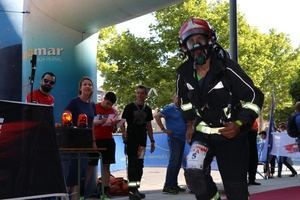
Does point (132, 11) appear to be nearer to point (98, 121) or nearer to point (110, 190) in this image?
point (98, 121)

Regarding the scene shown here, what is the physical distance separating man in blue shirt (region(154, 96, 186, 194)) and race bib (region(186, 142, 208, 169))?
5.32 meters

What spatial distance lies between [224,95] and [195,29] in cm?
59

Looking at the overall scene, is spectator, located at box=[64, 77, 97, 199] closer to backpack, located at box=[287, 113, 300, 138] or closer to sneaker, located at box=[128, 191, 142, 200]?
sneaker, located at box=[128, 191, 142, 200]

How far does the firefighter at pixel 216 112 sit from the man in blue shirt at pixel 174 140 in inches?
207

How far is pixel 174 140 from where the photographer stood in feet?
32.7

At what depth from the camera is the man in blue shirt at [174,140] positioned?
385 inches

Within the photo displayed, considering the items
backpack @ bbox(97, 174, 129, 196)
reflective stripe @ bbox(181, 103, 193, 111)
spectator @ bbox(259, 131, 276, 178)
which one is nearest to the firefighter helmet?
reflective stripe @ bbox(181, 103, 193, 111)

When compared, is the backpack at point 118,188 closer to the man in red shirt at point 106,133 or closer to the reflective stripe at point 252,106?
the man in red shirt at point 106,133

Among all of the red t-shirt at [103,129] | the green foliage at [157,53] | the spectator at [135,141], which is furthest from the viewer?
the green foliage at [157,53]

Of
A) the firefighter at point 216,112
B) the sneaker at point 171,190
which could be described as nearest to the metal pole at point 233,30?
the sneaker at point 171,190

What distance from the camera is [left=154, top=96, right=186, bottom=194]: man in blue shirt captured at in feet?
32.1

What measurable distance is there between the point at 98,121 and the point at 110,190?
157cm

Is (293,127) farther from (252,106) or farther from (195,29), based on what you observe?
(195,29)

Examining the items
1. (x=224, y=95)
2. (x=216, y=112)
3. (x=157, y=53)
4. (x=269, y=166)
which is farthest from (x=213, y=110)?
(x=157, y=53)
